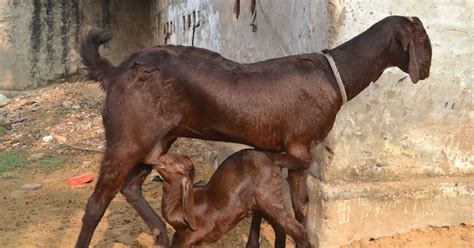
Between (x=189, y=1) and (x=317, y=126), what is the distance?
5.86 metres

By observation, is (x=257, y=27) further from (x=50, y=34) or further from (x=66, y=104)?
(x=50, y=34)

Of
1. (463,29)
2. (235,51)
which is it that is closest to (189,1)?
(235,51)

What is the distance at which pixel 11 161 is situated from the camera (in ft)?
24.3

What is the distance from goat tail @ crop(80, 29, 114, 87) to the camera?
11.0 ft

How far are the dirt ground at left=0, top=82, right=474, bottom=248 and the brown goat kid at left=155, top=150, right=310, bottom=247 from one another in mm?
1301

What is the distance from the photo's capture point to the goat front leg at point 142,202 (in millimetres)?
3508

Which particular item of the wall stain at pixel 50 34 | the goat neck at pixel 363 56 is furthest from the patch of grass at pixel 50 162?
the goat neck at pixel 363 56

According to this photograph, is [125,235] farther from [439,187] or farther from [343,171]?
[439,187]

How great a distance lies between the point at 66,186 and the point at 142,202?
2.98 m

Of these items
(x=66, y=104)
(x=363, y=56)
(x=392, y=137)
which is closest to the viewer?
(x=363, y=56)

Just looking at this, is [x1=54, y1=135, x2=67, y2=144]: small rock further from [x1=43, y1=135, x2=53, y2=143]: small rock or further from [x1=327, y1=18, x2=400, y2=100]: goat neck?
[x1=327, y1=18, x2=400, y2=100]: goat neck

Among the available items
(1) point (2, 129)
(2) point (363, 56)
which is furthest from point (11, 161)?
(2) point (363, 56)

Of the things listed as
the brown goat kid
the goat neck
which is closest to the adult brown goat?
the goat neck

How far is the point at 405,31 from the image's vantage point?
3.17m
